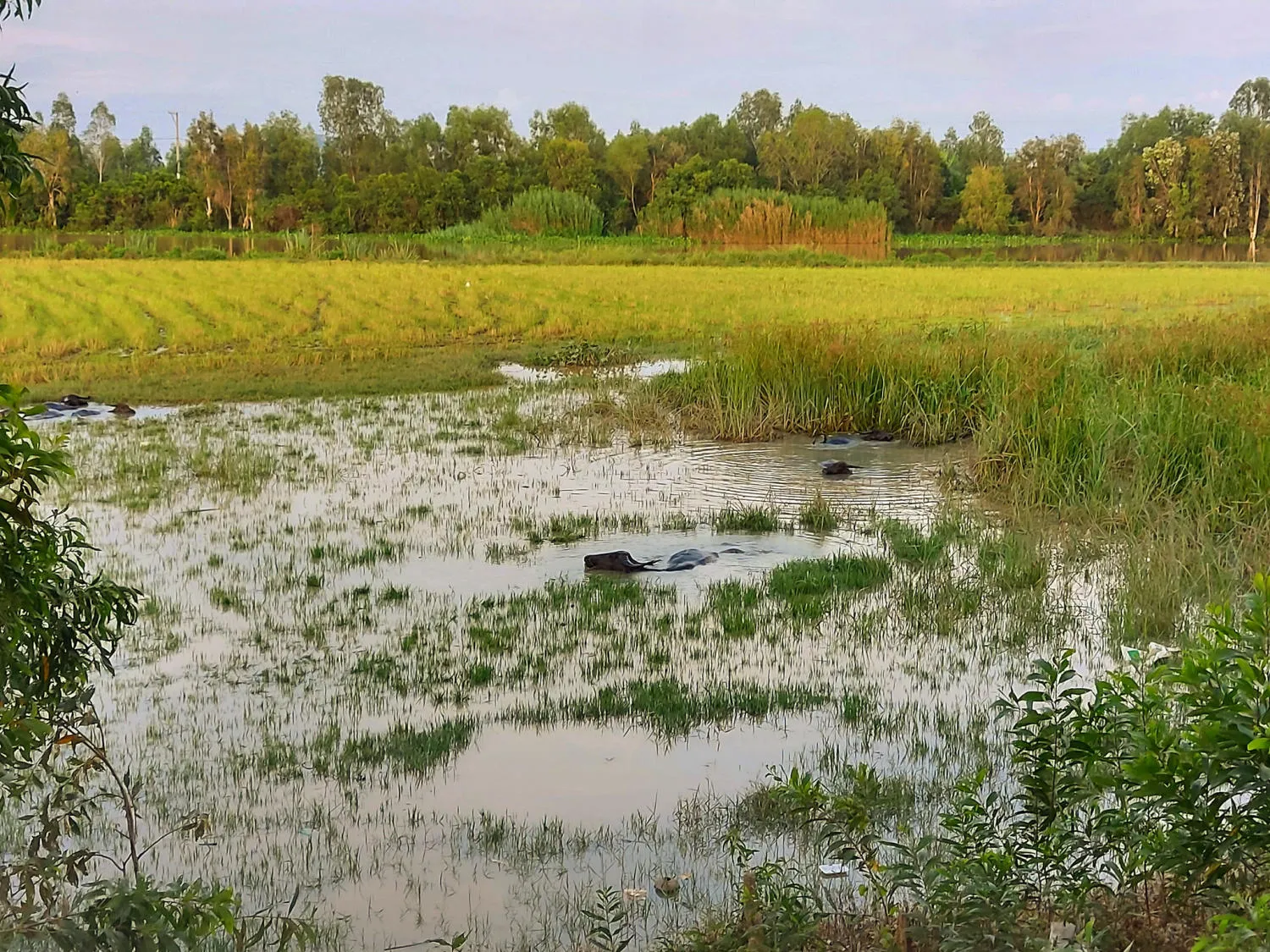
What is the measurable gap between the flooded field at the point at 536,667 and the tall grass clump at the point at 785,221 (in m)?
42.2

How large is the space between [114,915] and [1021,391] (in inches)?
380

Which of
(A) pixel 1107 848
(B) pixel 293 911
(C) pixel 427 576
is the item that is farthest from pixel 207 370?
(A) pixel 1107 848

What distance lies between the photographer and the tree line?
65.7m

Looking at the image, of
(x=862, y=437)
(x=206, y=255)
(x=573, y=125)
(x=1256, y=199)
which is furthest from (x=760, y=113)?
(x=862, y=437)

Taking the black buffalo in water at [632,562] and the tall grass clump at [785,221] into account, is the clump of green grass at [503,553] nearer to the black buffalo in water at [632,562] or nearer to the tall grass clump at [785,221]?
the black buffalo in water at [632,562]

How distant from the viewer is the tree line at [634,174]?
65.7 meters

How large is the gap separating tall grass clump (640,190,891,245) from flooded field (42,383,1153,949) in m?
42.2

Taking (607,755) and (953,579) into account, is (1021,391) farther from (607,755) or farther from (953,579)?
(607,755)

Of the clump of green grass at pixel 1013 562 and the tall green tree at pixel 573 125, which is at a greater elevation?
the tall green tree at pixel 573 125

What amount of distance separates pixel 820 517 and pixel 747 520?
0.58 meters

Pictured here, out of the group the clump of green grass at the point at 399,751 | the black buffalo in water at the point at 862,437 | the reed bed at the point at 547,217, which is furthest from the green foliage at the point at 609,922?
the reed bed at the point at 547,217

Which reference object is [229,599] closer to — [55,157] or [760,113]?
[55,157]

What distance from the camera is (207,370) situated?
1928cm

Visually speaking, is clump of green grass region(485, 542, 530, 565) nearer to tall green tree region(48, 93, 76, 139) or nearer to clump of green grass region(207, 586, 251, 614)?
clump of green grass region(207, 586, 251, 614)
